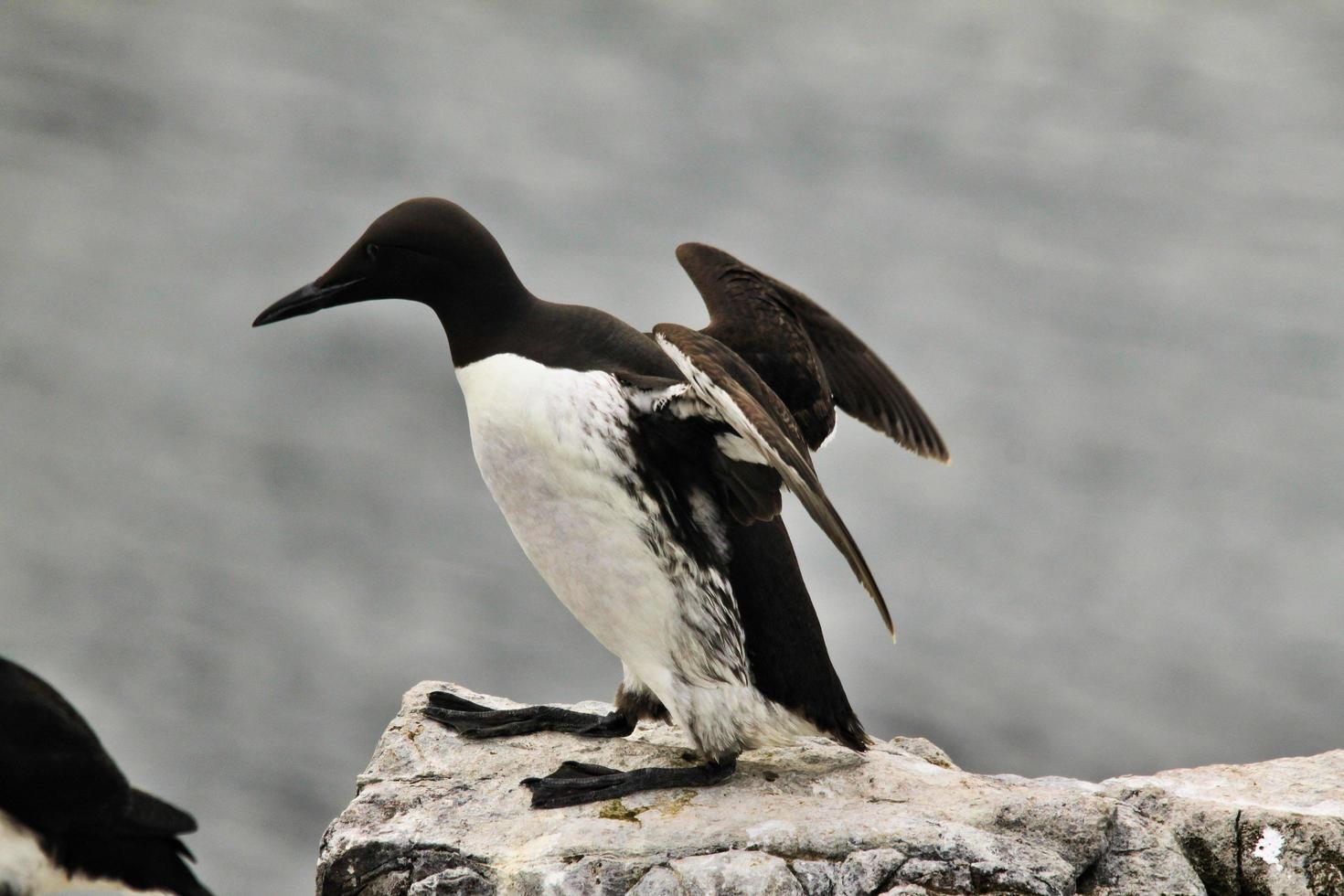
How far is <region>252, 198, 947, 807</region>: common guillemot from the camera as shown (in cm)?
476

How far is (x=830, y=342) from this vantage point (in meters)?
6.11

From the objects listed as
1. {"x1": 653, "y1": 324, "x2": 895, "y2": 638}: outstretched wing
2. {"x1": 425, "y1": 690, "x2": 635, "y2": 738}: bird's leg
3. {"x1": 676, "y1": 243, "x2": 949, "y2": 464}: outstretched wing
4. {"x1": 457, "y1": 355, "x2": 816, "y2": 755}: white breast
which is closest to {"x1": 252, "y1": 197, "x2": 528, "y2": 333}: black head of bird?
{"x1": 457, "y1": 355, "x2": 816, "y2": 755}: white breast

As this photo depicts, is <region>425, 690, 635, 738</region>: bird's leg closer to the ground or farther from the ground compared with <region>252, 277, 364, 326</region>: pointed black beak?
closer to the ground

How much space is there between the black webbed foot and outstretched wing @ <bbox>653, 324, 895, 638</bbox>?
836 mm

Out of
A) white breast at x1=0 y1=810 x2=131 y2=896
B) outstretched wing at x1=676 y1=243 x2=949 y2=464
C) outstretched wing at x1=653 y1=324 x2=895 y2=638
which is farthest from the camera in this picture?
outstretched wing at x1=676 y1=243 x2=949 y2=464

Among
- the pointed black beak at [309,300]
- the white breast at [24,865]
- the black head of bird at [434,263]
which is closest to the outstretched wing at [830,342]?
the black head of bird at [434,263]

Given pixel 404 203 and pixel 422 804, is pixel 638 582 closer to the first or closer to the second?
pixel 422 804

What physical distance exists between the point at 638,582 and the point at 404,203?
1.30m

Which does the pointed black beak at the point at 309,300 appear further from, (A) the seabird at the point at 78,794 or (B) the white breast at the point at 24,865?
(B) the white breast at the point at 24,865

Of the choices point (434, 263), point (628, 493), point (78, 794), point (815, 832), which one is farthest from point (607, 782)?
point (434, 263)

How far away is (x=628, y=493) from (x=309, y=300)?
1.15 metres

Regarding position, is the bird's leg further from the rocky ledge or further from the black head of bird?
the black head of bird

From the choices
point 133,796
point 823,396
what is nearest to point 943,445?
point 823,396

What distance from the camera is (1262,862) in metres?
4.92
